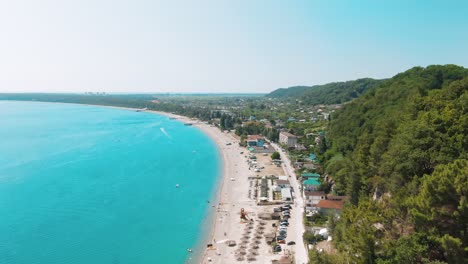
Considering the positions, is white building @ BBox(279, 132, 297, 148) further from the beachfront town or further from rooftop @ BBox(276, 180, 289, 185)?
rooftop @ BBox(276, 180, 289, 185)

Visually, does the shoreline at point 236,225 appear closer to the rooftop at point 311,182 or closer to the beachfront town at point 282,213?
the beachfront town at point 282,213

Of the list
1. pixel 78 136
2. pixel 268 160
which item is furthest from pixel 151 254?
pixel 78 136

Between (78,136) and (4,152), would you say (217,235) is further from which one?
(78,136)

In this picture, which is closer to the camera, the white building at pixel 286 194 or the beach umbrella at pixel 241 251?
the beach umbrella at pixel 241 251

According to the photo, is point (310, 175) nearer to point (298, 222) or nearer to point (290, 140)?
point (298, 222)

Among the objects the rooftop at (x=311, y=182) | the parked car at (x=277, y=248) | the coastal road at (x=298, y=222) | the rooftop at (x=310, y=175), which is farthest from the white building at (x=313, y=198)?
the parked car at (x=277, y=248)

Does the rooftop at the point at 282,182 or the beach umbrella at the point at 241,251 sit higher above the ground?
the rooftop at the point at 282,182

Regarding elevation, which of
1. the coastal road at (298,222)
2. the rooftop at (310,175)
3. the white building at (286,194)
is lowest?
the coastal road at (298,222)
